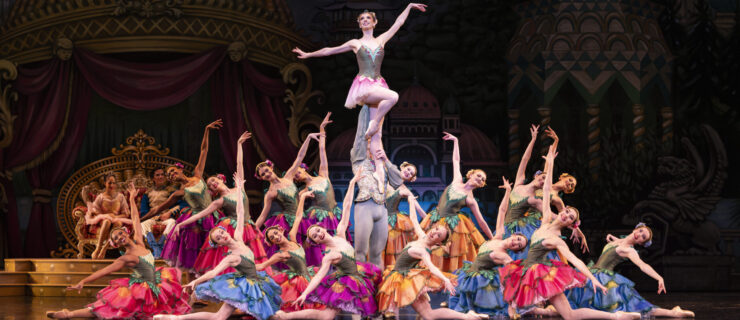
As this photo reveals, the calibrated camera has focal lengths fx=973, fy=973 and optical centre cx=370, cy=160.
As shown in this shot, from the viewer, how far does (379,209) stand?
6.68 m

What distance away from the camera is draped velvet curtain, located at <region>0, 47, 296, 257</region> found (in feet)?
37.6

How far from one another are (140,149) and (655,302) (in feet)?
20.2

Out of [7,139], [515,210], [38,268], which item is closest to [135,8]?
[7,139]

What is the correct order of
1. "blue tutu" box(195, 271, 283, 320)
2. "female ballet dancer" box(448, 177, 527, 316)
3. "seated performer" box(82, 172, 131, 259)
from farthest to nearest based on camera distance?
"seated performer" box(82, 172, 131, 259) → "female ballet dancer" box(448, 177, 527, 316) → "blue tutu" box(195, 271, 283, 320)

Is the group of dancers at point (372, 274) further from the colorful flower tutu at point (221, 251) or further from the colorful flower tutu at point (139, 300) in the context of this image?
the colorful flower tutu at point (221, 251)

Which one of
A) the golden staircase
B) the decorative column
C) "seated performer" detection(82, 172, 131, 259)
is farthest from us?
the decorative column

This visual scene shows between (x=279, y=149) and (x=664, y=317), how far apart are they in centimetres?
561

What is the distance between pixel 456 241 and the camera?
8.45 meters

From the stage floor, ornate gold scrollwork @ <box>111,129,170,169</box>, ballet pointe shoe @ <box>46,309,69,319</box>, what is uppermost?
ornate gold scrollwork @ <box>111,129,170,169</box>

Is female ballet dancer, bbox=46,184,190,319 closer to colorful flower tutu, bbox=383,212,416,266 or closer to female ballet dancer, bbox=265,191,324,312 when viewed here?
female ballet dancer, bbox=265,191,324,312

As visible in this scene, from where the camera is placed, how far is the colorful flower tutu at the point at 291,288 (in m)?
6.88

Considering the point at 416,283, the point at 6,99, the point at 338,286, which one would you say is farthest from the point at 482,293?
the point at 6,99

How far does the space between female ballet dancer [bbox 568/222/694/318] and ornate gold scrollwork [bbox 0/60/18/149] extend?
7.34 metres

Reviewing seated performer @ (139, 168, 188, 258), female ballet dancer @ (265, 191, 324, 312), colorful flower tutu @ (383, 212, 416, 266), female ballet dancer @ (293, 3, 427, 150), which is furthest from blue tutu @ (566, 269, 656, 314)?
seated performer @ (139, 168, 188, 258)
